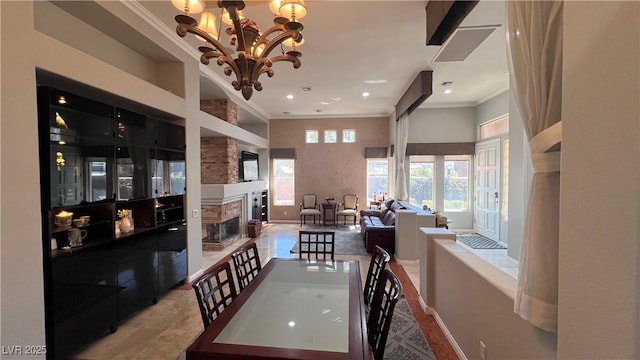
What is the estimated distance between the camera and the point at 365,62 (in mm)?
4254

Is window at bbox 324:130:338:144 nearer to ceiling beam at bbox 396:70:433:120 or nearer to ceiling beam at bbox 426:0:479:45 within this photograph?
ceiling beam at bbox 396:70:433:120

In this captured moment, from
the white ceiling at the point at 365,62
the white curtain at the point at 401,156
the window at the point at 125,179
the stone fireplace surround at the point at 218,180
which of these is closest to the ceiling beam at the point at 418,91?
the white ceiling at the point at 365,62

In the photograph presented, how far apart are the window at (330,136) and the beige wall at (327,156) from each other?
10 cm

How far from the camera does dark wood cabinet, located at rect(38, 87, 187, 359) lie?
207cm

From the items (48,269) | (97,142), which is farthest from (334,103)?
(48,269)

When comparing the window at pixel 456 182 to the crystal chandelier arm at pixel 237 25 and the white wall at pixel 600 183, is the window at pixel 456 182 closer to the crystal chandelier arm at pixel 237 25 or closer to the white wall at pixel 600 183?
the crystal chandelier arm at pixel 237 25

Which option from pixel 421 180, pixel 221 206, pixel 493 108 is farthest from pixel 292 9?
pixel 421 180

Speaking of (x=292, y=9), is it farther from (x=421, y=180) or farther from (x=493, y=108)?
(x=421, y=180)

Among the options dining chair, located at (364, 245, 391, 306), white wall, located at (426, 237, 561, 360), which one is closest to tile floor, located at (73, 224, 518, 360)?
white wall, located at (426, 237, 561, 360)

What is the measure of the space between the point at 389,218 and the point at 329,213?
2814 mm

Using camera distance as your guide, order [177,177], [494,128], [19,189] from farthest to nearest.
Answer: [494,128] < [177,177] < [19,189]

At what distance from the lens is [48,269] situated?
6.64ft

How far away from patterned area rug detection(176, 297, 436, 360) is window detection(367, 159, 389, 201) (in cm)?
561

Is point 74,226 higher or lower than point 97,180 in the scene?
lower
